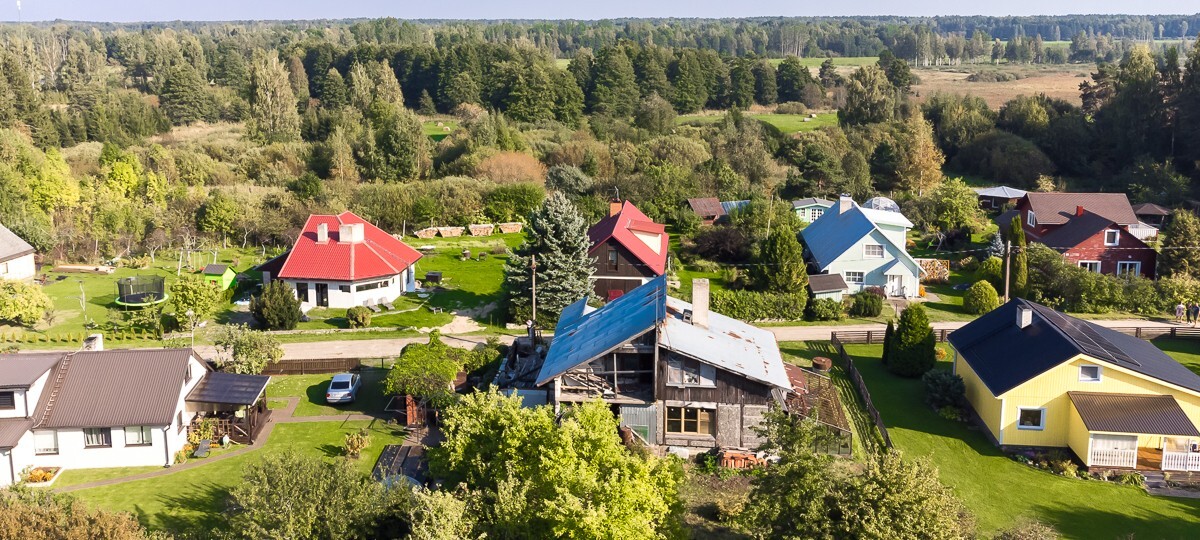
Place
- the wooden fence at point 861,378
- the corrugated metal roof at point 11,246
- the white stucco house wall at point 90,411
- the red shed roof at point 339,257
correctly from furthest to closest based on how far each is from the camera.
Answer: the corrugated metal roof at point 11,246
the red shed roof at point 339,257
the wooden fence at point 861,378
the white stucco house wall at point 90,411

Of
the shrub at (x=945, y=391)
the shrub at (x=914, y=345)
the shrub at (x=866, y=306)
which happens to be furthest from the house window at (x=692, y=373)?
the shrub at (x=866, y=306)

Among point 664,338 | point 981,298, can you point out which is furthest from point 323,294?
point 981,298

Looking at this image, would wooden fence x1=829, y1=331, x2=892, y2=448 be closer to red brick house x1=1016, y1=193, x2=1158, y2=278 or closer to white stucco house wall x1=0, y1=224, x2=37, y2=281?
red brick house x1=1016, y1=193, x2=1158, y2=278

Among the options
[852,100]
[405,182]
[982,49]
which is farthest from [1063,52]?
[405,182]

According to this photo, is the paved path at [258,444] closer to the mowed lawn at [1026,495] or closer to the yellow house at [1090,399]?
the mowed lawn at [1026,495]

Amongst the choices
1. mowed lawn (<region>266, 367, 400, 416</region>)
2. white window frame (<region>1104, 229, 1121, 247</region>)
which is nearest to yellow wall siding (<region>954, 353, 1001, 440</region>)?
mowed lawn (<region>266, 367, 400, 416</region>)

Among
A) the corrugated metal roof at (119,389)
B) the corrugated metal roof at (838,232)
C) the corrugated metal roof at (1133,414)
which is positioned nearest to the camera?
the corrugated metal roof at (1133,414)

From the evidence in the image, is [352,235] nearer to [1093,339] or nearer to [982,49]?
[1093,339]
